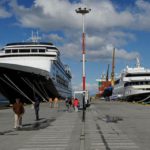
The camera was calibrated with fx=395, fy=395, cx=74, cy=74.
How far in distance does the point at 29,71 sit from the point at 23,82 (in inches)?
167

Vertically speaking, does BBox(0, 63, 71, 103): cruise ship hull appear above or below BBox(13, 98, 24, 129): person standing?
above

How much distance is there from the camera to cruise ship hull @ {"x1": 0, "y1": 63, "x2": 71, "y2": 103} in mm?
47747

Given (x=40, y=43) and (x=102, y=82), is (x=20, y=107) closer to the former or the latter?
(x=40, y=43)

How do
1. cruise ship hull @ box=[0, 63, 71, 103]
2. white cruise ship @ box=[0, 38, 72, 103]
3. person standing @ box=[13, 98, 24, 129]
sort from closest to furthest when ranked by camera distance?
person standing @ box=[13, 98, 24, 129] → cruise ship hull @ box=[0, 63, 71, 103] → white cruise ship @ box=[0, 38, 72, 103]

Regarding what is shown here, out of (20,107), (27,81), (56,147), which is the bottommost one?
(56,147)

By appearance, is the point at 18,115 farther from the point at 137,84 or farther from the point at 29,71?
the point at 137,84

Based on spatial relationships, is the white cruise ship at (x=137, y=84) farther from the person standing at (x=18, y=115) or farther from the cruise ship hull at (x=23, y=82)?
the person standing at (x=18, y=115)

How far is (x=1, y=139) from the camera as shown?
13.7 metres

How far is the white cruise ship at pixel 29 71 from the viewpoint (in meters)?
49.7

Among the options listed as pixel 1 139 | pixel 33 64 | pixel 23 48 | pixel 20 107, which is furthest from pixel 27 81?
pixel 1 139

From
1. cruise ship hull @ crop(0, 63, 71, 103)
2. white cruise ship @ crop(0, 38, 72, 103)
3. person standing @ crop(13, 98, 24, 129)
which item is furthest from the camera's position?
white cruise ship @ crop(0, 38, 72, 103)

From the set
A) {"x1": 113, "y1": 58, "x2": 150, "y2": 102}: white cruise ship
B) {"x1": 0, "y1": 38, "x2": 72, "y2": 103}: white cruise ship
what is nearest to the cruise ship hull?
{"x1": 0, "y1": 38, "x2": 72, "y2": 103}: white cruise ship

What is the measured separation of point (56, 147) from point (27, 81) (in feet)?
142

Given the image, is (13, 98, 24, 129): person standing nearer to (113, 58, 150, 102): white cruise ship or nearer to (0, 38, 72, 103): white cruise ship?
(0, 38, 72, 103): white cruise ship
